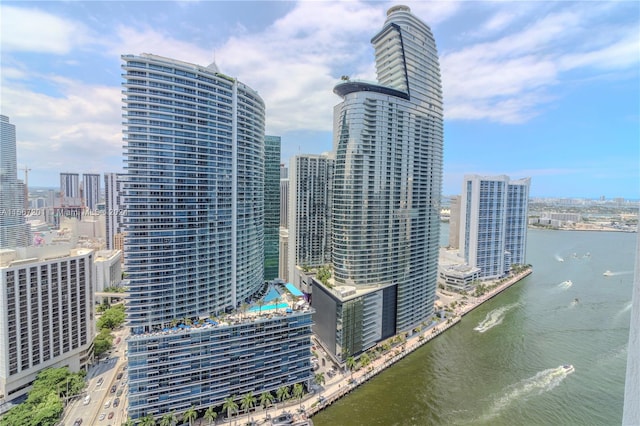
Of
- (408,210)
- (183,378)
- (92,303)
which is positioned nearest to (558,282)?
(408,210)

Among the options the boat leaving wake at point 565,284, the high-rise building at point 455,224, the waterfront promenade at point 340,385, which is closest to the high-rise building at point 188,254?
the waterfront promenade at point 340,385

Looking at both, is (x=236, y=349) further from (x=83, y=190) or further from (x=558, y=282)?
(x=83, y=190)

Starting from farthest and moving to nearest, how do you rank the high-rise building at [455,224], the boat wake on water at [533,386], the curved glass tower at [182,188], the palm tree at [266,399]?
the high-rise building at [455,224] → the boat wake on water at [533,386] → the palm tree at [266,399] → the curved glass tower at [182,188]

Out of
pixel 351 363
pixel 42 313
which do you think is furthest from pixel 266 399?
pixel 42 313

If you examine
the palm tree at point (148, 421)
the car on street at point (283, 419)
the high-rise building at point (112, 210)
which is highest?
the high-rise building at point (112, 210)

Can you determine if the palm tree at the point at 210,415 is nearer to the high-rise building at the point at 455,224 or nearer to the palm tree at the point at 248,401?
the palm tree at the point at 248,401

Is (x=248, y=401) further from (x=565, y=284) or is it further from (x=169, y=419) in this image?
(x=565, y=284)

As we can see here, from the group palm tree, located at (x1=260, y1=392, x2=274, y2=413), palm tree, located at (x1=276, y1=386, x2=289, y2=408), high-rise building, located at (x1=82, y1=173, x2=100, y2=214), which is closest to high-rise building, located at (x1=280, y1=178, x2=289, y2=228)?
palm tree, located at (x1=276, y1=386, x2=289, y2=408)
